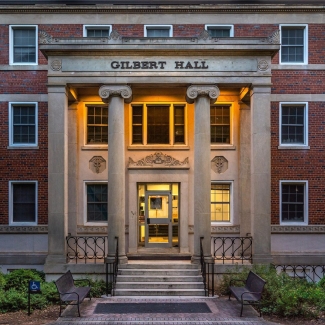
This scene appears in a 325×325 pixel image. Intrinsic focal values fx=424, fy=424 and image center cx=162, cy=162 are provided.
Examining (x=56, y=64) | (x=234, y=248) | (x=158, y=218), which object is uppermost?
(x=56, y=64)

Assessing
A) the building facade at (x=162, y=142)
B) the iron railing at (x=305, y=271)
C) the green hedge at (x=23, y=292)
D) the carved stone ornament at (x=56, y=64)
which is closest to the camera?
the green hedge at (x=23, y=292)

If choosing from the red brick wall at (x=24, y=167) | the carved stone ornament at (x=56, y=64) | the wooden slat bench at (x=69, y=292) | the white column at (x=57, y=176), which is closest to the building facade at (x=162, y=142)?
the red brick wall at (x=24, y=167)

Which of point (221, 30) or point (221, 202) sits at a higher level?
point (221, 30)

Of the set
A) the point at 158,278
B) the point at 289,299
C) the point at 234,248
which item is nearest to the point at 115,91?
the point at 158,278

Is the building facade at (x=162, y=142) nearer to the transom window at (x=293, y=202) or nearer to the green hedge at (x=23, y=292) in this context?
the transom window at (x=293, y=202)

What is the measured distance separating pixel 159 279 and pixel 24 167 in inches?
305

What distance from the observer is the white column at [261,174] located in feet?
51.9

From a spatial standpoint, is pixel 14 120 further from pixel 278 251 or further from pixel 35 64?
pixel 278 251

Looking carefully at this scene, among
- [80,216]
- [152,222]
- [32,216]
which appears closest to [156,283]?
[152,222]

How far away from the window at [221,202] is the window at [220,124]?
1.99 metres

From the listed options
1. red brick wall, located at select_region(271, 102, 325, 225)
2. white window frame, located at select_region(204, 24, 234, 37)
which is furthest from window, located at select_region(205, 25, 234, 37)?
red brick wall, located at select_region(271, 102, 325, 225)

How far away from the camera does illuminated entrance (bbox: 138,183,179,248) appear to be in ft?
60.8

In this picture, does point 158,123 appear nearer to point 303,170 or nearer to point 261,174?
point 261,174

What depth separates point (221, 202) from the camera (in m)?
18.7
